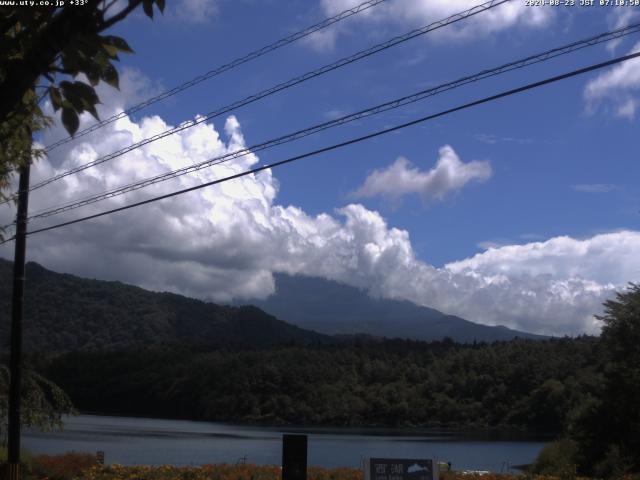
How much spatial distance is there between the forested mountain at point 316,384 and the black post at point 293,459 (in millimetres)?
74420

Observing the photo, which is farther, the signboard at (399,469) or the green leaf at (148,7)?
the signboard at (399,469)

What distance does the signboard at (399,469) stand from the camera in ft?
31.0

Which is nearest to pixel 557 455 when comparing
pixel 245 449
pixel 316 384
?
pixel 245 449

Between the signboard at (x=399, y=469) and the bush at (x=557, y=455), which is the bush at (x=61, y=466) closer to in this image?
the signboard at (x=399, y=469)

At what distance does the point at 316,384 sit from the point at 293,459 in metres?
97.3

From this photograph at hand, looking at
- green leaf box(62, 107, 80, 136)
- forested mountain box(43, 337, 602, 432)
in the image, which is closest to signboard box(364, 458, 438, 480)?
green leaf box(62, 107, 80, 136)

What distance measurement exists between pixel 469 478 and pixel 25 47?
51.1ft

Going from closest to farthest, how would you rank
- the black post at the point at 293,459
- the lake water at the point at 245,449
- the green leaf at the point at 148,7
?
the green leaf at the point at 148,7 → the black post at the point at 293,459 → the lake water at the point at 245,449

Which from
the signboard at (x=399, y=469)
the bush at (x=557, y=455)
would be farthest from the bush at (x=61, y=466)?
the bush at (x=557, y=455)

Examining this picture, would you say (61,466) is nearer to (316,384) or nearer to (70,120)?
(70,120)

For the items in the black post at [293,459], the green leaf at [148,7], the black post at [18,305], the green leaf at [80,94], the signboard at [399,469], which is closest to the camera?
the green leaf at [148,7]

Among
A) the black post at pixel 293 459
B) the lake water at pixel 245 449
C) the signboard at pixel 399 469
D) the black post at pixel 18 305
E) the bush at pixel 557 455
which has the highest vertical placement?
the black post at pixel 18 305

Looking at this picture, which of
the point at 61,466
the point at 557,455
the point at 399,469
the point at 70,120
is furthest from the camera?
the point at 557,455

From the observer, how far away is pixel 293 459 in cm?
866
